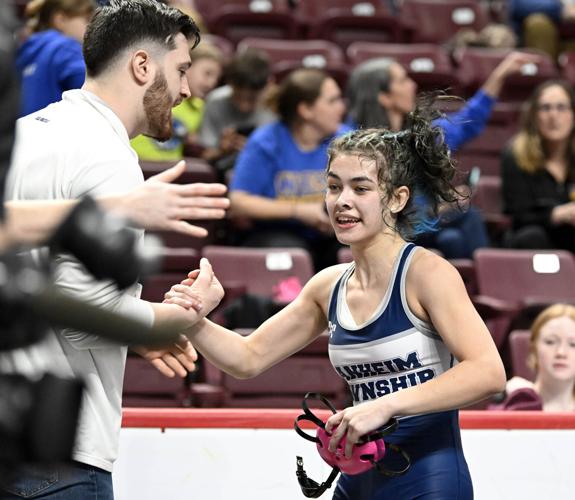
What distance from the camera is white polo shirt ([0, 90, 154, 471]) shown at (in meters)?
2.27

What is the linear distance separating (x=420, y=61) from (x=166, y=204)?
631 cm

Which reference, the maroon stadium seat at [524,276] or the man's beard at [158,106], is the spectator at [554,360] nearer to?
the maroon stadium seat at [524,276]

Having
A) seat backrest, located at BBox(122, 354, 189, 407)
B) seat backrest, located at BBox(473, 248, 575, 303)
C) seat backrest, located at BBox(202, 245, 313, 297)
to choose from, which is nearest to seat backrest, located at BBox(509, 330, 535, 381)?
seat backrest, located at BBox(473, 248, 575, 303)

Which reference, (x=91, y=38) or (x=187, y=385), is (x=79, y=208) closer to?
(x=91, y=38)

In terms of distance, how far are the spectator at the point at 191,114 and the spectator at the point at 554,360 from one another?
7.80 ft

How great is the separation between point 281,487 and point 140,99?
4.05ft

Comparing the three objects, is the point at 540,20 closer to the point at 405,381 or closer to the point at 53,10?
the point at 53,10

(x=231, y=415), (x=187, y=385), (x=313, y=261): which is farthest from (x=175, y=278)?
(x=231, y=415)

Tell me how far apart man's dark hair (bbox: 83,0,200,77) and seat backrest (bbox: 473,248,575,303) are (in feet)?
9.68

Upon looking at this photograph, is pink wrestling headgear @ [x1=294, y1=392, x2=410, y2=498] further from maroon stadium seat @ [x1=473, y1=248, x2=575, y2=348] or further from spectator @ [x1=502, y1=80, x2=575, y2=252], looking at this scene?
spectator @ [x1=502, y1=80, x2=575, y2=252]

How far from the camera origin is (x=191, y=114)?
6859 mm

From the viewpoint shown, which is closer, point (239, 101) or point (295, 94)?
point (295, 94)

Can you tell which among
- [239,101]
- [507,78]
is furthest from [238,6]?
[239,101]

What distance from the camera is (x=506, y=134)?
7.63m
